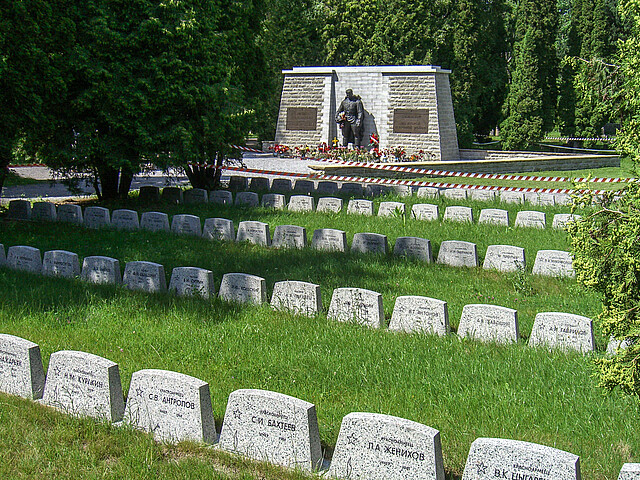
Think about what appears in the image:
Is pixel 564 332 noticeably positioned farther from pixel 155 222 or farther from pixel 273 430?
pixel 155 222

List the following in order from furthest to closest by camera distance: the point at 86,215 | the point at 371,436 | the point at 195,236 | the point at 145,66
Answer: the point at 145,66 < the point at 86,215 < the point at 195,236 < the point at 371,436

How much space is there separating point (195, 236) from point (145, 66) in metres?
4.84

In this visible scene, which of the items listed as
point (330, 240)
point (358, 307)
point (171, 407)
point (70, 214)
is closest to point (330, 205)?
point (330, 240)

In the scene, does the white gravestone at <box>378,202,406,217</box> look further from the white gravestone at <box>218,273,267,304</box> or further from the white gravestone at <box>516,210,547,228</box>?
the white gravestone at <box>218,273,267,304</box>

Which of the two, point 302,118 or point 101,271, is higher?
point 302,118

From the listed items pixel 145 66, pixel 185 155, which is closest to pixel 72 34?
pixel 145 66

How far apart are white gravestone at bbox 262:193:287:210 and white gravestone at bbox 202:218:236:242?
11.1 ft

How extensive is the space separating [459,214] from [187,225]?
5352 mm

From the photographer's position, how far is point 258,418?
4969mm

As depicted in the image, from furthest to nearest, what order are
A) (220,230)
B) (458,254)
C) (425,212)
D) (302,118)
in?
(302,118)
(425,212)
(220,230)
(458,254)

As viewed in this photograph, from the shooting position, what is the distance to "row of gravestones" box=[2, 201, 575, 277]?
10523mm

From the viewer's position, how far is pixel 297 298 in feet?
27.9

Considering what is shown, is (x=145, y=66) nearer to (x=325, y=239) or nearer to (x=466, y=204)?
(x=325, y=239)

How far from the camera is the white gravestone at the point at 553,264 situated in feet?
33.5
